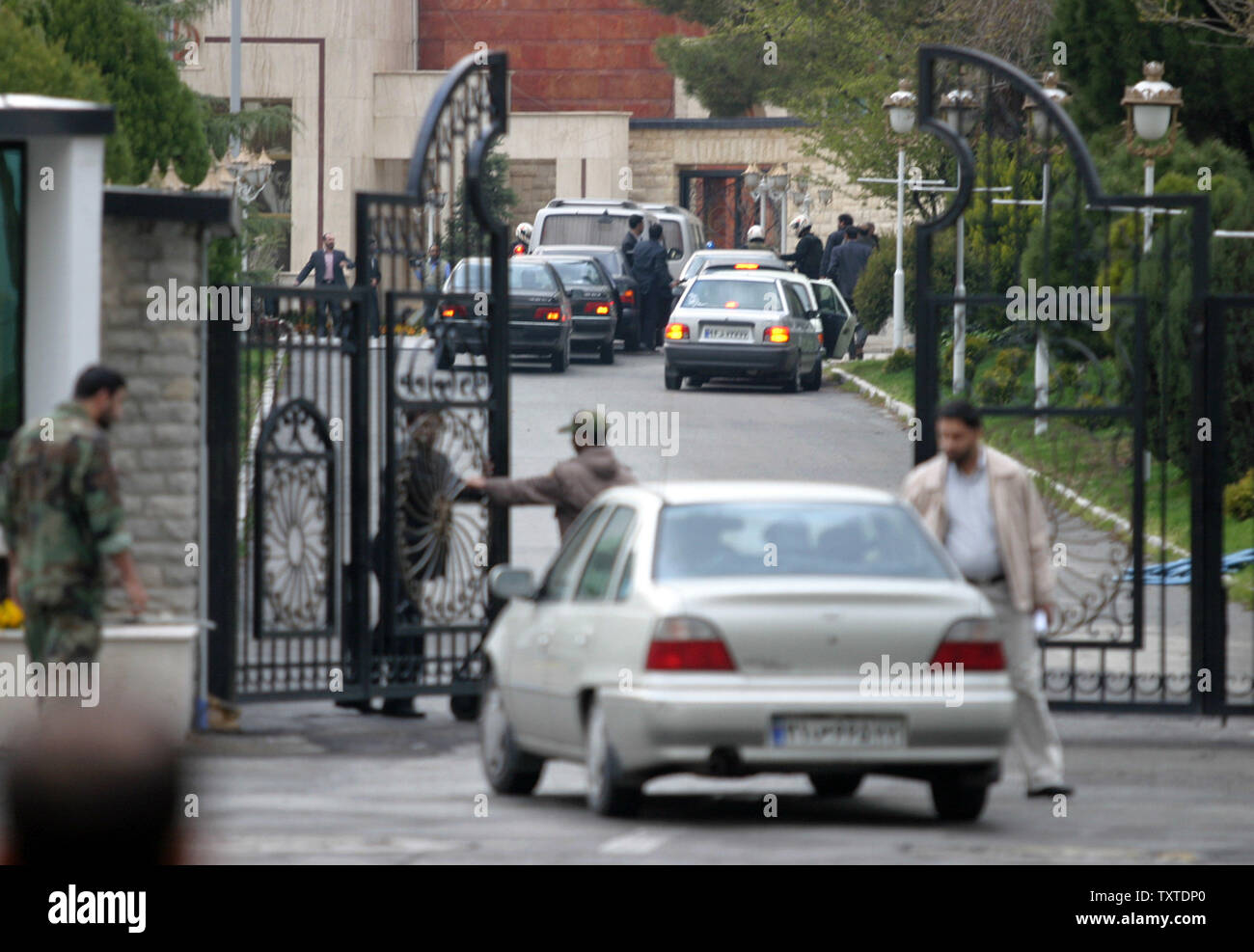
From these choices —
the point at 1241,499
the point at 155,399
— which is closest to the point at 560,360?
the point at 1241,499

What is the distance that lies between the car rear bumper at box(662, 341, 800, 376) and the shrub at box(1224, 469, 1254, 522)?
13.1m

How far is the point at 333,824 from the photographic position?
9172 mm

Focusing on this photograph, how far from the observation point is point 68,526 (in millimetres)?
9273

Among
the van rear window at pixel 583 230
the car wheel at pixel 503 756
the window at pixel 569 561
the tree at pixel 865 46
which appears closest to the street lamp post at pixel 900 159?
the tree at pixel 865 46

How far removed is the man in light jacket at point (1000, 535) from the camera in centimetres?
1005

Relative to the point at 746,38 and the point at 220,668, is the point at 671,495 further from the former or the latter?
the point at 746,38

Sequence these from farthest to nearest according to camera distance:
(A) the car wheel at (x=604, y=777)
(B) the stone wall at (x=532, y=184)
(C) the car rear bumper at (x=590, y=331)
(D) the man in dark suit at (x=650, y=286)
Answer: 1. (B) the stone wall at (x=532, y=184)
2. (D) the man in dark suit at (x=650, y=286)
3. (C) the car rear bumper at (x=590, y=331)
4. (A) the car wheel at (x=604, y=777)

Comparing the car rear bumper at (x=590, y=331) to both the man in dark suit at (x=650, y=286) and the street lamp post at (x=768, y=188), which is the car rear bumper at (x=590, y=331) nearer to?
the man in dark suit at (x=650, y=286)

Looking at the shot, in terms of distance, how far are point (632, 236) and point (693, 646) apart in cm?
3311

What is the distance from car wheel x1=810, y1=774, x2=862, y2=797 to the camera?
1028cm

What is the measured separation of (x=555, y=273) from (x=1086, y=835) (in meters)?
25.0

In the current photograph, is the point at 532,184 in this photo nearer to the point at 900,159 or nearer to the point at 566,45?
the point at 566,45

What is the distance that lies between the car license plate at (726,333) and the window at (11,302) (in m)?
21.3

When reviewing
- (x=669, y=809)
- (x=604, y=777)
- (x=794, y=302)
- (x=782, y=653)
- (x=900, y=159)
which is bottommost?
(x=669, y=809)
